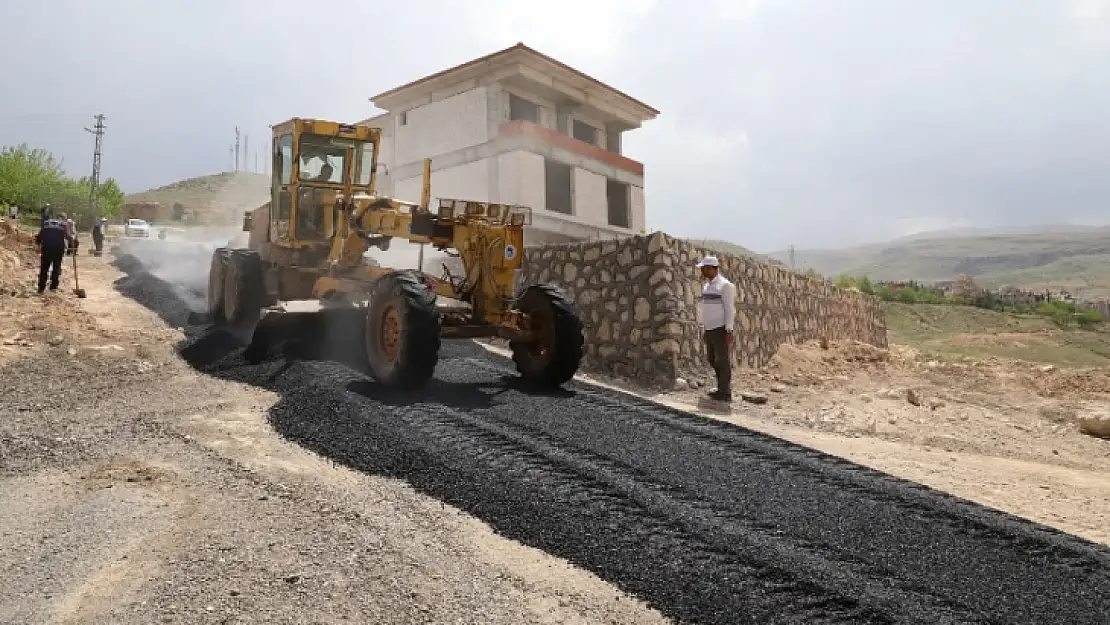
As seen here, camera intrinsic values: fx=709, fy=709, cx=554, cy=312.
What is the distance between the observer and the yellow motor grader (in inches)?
261

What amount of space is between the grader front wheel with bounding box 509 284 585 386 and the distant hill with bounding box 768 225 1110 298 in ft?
304

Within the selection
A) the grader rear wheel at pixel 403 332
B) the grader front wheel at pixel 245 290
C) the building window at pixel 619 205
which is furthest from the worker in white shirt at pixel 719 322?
the building window at pixel 619 205

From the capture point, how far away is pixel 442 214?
7.07 metres

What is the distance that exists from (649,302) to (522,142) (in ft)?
43.0

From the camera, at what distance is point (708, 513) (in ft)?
13.3

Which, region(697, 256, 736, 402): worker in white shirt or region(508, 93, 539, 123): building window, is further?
region(508, 93, 539, 123): building window

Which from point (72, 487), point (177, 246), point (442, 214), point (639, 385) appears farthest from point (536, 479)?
point (177, 246)

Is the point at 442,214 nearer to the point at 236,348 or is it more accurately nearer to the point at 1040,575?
the point at 236,348

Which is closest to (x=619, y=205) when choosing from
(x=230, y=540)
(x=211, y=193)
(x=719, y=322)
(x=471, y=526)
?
(x=719, y=322)

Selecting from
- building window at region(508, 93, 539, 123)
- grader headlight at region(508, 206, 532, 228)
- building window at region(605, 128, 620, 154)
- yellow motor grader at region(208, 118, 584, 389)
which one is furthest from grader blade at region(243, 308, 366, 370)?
building window at region(605, 128, 620, 154)

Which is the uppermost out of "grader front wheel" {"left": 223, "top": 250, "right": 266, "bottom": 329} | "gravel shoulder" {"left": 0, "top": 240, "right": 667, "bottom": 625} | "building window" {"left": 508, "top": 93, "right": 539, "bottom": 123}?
"building window" {"left": 508, "top": 93, "right": 539, "bottom": 123}

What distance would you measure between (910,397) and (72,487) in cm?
889

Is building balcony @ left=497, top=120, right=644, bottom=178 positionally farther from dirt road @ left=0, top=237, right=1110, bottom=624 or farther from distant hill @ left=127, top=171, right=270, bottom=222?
distant hill @ left=127, top=171, right=270, bottom=222

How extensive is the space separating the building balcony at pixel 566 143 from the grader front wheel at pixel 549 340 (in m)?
14.4
